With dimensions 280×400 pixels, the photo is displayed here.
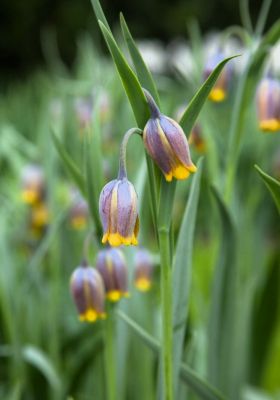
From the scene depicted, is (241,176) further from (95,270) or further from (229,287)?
(95,270)

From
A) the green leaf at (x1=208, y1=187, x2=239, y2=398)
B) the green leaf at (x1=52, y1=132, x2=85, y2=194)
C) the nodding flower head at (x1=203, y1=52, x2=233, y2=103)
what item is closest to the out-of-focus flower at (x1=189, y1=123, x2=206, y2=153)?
the nodding flower head at (x1=203, y1=52, x2=233, y2=103)

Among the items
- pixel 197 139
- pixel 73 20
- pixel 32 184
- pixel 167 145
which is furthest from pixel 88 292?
pixel 73 20

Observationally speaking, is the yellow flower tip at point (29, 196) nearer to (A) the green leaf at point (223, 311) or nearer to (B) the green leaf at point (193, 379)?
(A) the green leaf at point (223, 311)

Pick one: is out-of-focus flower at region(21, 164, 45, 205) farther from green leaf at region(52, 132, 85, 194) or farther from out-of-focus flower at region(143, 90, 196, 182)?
out-of-focus flower at region(143, 90, 196, 182)

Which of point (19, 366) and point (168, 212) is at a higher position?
A: point (168, 212)

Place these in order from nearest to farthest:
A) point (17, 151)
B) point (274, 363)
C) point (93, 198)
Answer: point (93, 198)
point (274, 363)
point (17, 151)

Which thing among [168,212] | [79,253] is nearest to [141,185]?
[168,212]

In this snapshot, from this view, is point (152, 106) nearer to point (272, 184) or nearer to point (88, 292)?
point (272, 184)

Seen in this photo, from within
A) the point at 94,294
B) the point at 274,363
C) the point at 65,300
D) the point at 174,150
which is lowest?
the point at 274,363
